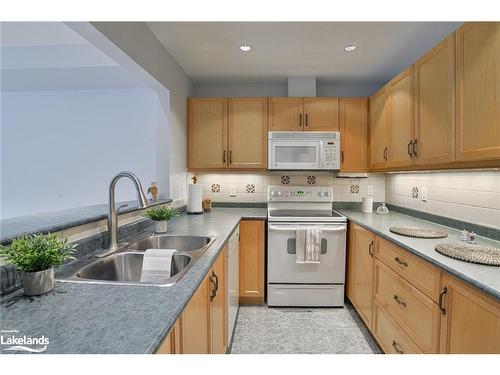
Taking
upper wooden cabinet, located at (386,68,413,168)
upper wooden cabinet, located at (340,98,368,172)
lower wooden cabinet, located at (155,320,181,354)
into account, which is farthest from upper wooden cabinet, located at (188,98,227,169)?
lower wooden cabinet, located at (155,320,181,354)

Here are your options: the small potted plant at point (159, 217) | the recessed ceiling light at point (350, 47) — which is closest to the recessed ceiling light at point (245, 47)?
the recessed ceiling light at point (350, 47)

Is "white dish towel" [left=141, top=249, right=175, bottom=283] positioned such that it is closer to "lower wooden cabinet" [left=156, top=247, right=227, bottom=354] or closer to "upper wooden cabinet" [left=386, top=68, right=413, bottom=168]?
"lower wooden cabinet" [left=156, top=247, right=227, bottom=354]

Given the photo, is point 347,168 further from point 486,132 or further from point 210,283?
point 210,283

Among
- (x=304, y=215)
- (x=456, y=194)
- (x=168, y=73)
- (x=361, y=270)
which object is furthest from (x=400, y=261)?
(x=168, y=73)

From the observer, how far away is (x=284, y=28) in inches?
79.0

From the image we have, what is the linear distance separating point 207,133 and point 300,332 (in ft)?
7.02

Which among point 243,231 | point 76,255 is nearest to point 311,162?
point 243,231

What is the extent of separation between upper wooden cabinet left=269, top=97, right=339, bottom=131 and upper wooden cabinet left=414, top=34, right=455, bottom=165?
1.00 metres

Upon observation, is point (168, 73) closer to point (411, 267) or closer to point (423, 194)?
point (411, 267)

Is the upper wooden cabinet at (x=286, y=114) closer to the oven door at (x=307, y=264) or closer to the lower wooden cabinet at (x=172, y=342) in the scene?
the oven door at (x=307, y=264)

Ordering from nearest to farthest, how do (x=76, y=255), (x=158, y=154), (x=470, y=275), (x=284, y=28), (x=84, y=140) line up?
1. (x=470, y=275)
2. (x=76, y=255)
3. (x=284, y=28)
4. (x=158, y=154)
5. (x=84, y=140)

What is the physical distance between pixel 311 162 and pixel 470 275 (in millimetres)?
1921

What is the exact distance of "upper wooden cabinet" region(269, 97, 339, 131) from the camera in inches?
116

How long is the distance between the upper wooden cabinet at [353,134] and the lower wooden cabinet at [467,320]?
1864 mm
